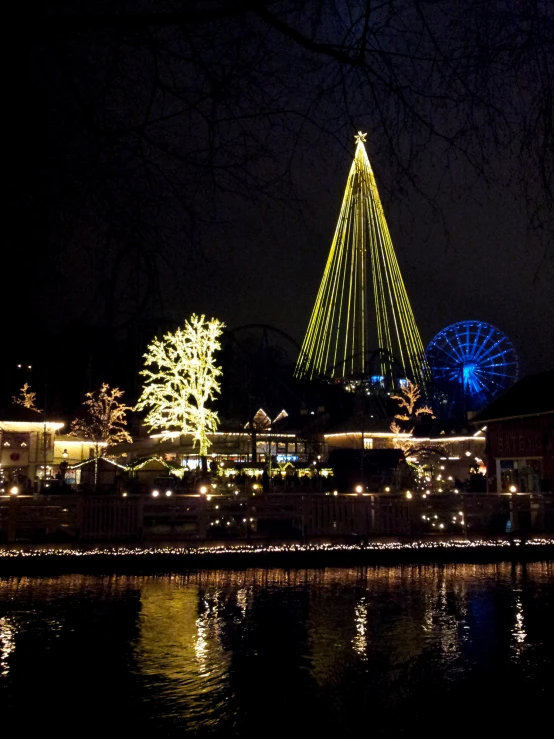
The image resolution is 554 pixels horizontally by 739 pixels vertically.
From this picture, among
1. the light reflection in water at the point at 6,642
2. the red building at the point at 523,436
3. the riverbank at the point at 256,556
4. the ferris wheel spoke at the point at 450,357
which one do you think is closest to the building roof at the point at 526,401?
the red building at the point at 523,436

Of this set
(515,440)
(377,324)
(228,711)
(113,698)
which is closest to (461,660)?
(228,711)

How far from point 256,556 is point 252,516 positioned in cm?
161

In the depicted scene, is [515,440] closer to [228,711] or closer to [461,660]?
[461,660]

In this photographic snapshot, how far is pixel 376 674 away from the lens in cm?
664

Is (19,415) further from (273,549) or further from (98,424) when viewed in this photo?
(273,549)

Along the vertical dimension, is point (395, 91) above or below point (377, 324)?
below

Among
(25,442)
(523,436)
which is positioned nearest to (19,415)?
(25,442)

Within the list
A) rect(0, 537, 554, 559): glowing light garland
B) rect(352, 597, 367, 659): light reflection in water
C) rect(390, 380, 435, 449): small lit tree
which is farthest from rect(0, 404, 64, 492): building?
A: rect(352, 597, 367, 659): light reflection in water

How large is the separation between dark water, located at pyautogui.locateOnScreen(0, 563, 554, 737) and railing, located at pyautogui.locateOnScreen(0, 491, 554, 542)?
256 cm

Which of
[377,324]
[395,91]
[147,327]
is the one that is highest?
[377,324]

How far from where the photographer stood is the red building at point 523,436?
30594 mm

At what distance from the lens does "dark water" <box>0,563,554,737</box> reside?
7.49m

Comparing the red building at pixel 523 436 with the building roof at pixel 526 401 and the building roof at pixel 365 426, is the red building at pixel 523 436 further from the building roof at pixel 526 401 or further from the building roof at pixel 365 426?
the building roof at pixel 365 426

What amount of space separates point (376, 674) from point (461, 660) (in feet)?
12.2
